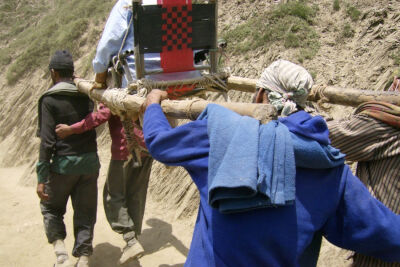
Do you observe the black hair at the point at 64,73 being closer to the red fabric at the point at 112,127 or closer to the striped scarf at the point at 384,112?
the red fabric at the point at 112,127

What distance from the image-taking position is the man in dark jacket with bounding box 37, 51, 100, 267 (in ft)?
11.4

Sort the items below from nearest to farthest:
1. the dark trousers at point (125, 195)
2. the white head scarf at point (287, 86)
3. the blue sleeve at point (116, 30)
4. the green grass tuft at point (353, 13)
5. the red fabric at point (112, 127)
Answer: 1. the white head scarf at point (287, 86)
2. the blue sleeve at point (116, 30)
3. the red fabric at point (112, 127)
4. the dark trousers at point (125, 195)
5. the green grass tuft at point (353, 13)

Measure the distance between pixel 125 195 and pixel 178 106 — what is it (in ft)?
7.37

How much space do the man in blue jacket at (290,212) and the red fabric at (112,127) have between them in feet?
5.77

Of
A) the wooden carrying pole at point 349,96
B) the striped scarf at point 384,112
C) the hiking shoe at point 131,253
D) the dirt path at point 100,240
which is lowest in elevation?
the dirt path at point 100,240

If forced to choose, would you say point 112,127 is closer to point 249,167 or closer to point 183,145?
point 183,145

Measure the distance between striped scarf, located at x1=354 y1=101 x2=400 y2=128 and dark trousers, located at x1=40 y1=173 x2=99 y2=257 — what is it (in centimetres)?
269

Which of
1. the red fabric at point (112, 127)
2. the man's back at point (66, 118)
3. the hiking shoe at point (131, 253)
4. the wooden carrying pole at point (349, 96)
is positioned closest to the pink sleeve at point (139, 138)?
the red fabric at point (112, 127)

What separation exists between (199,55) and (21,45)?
1059 cm

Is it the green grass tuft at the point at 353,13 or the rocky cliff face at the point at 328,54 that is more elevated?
the green grass tuft at the point at 353,13

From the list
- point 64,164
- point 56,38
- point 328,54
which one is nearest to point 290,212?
point 64,164

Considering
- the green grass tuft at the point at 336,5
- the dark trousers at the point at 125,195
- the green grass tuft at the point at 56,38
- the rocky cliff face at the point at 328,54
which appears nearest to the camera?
the dark trousers at the point at 125,195

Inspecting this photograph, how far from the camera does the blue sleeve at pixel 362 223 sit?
151 cm

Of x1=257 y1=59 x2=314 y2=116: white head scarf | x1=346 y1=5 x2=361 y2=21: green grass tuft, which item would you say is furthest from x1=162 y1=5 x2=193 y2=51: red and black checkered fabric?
x1=346 y1=5 x2=361 y2=21: green grass tuft
